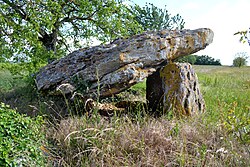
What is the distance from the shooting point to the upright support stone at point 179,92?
210 inches

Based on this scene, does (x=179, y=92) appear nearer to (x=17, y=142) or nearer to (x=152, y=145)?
(x=152, y=145)

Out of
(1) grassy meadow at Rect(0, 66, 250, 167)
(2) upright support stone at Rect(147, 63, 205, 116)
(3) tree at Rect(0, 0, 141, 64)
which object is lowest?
(1) grassy meadow at Rect(0, 66, 250, 167)

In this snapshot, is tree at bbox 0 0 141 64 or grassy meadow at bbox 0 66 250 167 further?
tree at bbox 0 0 141 64

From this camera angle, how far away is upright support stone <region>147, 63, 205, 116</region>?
5.32 m

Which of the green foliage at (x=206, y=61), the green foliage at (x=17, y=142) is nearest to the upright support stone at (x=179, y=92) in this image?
the green foliage at (x=17, y=142)

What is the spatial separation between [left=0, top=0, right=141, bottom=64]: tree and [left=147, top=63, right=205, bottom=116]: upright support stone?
3.84 m

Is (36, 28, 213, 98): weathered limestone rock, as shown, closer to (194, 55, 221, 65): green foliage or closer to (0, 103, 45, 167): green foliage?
(0, 103, 45, 167): green foliage

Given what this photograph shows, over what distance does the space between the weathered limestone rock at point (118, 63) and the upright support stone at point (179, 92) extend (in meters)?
0.28

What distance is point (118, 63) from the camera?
506 centimetres

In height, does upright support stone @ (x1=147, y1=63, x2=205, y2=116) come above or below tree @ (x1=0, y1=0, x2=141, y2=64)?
below

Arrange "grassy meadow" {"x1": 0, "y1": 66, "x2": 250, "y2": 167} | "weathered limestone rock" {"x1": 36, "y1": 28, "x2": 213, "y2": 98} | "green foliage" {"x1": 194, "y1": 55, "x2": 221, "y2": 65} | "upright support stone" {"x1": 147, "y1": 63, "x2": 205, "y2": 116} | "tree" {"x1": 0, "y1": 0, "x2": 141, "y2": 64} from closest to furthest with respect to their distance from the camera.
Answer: "grassy meadow" {"x1": 0, "y1": 66, "x2": 250, "y2": 167}, "weathered limestone rock" {"x1": 36, "y1": 28, "x2": 213, "y2": 98}, "upright support stone" {"x1": 147, "y1": 63, "x2": 205, "y2": 116}, "tree" {"x1": 0, "y1": 0, "x2": 141, "y2": 64}, "green foliage" {"x1": 194, "y1": 55, "x2": 221, "y2": 65}

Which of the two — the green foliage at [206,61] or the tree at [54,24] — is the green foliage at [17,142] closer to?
the tree at [54,24]

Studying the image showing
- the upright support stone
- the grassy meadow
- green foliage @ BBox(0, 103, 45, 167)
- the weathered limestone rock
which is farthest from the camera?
the upright support stone

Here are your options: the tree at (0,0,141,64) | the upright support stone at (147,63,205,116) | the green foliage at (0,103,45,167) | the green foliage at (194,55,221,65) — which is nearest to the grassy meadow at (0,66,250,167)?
the green foliage at (0,103,45,167)
